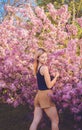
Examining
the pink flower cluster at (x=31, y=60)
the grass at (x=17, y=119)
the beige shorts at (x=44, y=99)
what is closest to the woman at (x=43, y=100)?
the beige shorts at (x=44, y=99)

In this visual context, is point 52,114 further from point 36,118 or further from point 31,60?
point 31,60

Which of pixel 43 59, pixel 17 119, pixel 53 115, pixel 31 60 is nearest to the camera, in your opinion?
pixel 53 115

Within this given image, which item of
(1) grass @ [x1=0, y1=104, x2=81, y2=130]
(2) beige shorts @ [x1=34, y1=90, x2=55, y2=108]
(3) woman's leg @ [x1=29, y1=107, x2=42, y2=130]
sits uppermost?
(2) beige shorts @ [x1=34, y1=90, x2=55, y2=108]

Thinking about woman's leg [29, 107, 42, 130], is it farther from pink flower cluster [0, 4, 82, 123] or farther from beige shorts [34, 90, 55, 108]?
pink flower cluster [0, 4, 82, 123]

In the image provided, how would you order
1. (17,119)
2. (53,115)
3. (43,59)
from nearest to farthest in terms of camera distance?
(53,115) < (43,59) < (17,119)

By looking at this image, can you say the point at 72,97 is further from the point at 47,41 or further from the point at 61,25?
the point at 61,25

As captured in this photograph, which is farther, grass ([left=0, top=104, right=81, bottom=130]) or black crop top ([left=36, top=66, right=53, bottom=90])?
grass ([left=0, top=104, right=81, bottom=130])

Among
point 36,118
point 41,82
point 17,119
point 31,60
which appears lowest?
point 17,119

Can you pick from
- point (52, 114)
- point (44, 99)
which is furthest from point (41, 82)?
point (52, 114)

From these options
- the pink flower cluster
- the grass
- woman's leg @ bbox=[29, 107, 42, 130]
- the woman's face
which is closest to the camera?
woman's leg @ bbox=[29, 107, 42, 130]

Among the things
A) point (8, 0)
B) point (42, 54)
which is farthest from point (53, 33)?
point (8, 0)

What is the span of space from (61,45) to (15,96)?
176 cm

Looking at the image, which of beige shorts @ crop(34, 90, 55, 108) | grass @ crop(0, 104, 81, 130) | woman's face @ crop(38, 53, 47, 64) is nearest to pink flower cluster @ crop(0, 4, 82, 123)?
grass @ crop(0, 104, 81, 130)

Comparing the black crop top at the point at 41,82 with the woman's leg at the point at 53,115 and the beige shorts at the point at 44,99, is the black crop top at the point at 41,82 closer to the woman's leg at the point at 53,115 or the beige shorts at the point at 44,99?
the beige shorts at the point at 44,99
